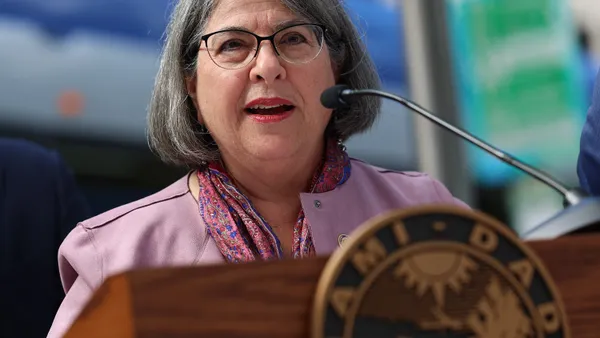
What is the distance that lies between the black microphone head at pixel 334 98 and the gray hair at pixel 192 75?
0.32 metres

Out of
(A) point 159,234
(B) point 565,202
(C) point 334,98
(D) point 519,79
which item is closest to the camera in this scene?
(B) point 565,202

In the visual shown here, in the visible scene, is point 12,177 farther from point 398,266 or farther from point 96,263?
point 398,266

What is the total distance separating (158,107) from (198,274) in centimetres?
122

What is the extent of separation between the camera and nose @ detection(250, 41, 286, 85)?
1884mm

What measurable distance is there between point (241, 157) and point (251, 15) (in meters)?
0.30

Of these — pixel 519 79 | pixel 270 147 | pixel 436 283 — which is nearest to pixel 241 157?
pixel 270 147

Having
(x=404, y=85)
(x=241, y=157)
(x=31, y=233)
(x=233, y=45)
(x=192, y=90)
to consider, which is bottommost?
(x=31, y=233)

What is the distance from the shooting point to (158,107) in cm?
212

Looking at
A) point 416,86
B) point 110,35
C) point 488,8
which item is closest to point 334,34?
point 110,35

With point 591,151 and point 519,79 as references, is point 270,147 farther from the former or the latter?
point 519,79

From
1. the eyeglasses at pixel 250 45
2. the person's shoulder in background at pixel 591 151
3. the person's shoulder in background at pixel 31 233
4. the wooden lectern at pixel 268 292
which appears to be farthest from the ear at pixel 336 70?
the wooden lectern at pixel 268 292

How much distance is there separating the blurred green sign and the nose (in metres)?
1.82

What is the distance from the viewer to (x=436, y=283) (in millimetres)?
1031

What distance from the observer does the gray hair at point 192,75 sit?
6.63ft
